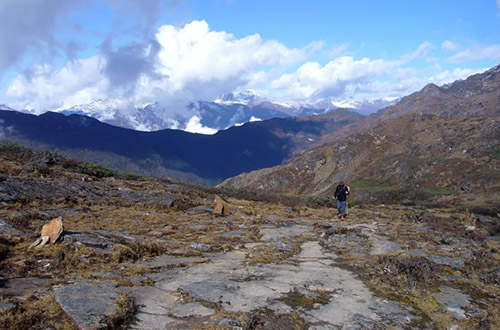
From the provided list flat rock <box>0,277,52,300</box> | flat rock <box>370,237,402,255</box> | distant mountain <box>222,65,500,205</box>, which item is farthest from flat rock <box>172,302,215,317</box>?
distant mountain <box>222,65,500,205</box>

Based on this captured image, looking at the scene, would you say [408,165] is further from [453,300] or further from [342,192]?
[453,300]

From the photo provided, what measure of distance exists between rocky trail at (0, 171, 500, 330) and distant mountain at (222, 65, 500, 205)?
57046 mm

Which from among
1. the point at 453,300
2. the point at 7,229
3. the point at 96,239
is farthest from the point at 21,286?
the point at 453,300

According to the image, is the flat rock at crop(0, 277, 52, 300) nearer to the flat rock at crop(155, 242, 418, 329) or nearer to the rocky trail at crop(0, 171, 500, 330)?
the rocky trail at crop(0, 171, 500, 330)

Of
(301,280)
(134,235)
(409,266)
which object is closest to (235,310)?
(301,280)

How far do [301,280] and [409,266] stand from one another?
3550 mm

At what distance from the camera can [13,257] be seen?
10.5 m

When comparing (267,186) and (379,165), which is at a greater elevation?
(379,165)

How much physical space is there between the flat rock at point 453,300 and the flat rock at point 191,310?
584cm

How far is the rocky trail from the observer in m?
7.32

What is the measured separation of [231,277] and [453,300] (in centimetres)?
598

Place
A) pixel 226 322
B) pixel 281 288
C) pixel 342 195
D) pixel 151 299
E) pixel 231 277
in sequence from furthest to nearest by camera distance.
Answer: pixel 342 195, pixel 231 277, pixel 281 288, pixel 151 299, pixel 226 322

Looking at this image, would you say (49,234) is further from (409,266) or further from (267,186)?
(267,186)

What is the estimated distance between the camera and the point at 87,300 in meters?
7.48
